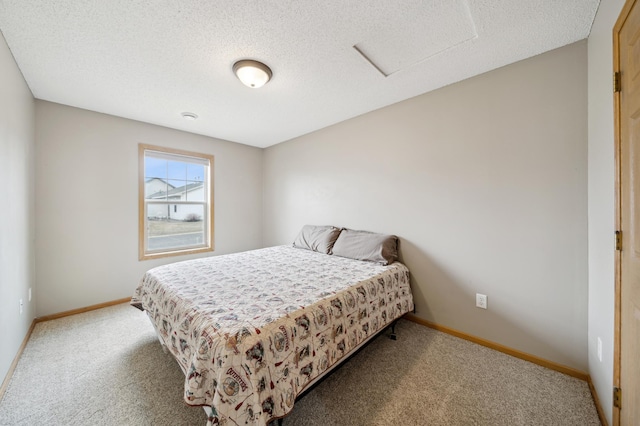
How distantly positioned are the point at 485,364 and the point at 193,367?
206 centimetres

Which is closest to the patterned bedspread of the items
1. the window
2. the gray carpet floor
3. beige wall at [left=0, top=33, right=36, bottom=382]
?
the gray carpet floor

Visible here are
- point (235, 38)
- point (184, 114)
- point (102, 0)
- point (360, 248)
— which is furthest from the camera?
point (184, 114)

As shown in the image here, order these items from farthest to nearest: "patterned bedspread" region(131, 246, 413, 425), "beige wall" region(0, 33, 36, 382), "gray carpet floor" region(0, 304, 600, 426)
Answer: "beige wall" region(0, 33, 36, 382), "gray carpet floor" region(0, 304, 600, 426), "patterned bedspread" region(131, 246, 413, 425)

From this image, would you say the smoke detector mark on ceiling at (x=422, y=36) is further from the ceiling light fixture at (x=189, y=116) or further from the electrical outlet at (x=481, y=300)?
the ceiling light fixture at (x=189, y=116)

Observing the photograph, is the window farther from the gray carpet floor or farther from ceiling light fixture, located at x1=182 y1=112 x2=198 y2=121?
the gray carpet floor

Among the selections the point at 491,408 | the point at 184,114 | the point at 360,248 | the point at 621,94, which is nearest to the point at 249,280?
the point at 360,248

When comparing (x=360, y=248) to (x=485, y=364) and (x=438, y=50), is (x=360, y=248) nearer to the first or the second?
(x=485, y=364)

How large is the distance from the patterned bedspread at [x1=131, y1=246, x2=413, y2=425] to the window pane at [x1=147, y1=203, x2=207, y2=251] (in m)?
1.46

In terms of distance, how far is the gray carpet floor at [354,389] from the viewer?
4.58ft

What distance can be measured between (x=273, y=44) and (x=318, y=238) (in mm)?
2122

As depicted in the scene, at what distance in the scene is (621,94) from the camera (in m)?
1.17

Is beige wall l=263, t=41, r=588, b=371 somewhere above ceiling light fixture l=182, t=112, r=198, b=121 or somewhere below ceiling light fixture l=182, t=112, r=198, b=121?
below

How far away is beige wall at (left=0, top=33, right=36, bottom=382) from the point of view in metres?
1.64

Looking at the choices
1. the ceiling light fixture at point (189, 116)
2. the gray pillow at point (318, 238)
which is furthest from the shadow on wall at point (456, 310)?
the ceiling light fixture at point (189, 116)
